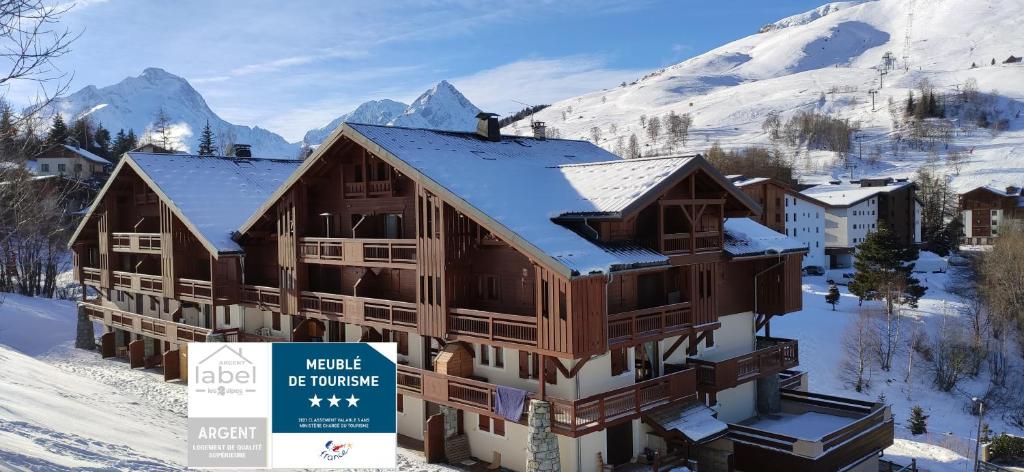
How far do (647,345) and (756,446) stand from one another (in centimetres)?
456

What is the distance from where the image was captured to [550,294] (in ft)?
63.2

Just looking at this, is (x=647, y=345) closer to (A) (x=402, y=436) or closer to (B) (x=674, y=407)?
(B) (x=674, y=407)

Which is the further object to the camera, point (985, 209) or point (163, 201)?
point (985, 209)

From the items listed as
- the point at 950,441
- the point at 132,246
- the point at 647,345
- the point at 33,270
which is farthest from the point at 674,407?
the point at 33,270

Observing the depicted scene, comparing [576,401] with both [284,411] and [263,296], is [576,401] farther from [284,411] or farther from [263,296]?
[263,296]

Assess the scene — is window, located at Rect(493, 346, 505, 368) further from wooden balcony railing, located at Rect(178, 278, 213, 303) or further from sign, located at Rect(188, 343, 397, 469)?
wooden balcony railing, located at Rect(178, 278, 213, 303)

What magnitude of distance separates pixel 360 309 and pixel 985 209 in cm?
10507

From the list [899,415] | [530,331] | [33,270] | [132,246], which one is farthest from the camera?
[33,270]

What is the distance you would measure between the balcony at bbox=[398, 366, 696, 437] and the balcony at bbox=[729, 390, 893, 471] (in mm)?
2720

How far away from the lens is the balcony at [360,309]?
78.2ft

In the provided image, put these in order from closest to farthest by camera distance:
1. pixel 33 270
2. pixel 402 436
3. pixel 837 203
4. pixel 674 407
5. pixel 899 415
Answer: pixel 674 407, pixel 402 436, pixel 899 415, pixel 33 270, pixel 837 203

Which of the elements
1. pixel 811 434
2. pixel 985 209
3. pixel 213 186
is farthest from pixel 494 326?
pixel 985 209

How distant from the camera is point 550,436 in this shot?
65.8 ft

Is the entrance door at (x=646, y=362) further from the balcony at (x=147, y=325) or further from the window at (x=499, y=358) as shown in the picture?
the balcony at (x=147, y=325)
